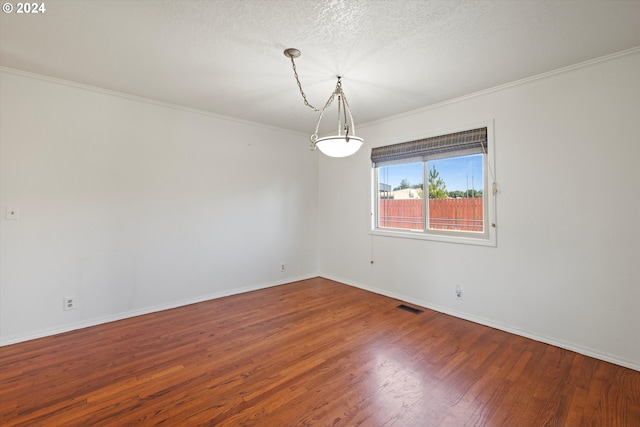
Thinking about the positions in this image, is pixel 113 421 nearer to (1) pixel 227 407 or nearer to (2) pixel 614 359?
(1) pixel 227 407

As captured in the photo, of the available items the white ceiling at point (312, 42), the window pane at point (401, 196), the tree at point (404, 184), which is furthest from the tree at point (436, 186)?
the white ceiling at point (312, 42)

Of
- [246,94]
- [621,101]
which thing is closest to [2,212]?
[246,94]

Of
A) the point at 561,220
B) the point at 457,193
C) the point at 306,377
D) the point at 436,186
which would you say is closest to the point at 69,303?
the point at 306,377

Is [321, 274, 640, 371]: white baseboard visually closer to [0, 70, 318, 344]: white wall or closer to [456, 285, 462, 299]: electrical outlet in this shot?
[456, 285, 462, 299]: electrical outlet

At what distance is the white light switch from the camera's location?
2.65 metres

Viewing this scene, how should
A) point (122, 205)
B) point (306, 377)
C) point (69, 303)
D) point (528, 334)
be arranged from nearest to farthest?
point (306, 377), point (528, 334), point (69, 303), point (122, 205)

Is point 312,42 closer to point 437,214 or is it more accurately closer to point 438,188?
point 438,188

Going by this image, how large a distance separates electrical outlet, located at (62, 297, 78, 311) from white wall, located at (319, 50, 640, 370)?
398 centimetres

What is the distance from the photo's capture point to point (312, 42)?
221cm

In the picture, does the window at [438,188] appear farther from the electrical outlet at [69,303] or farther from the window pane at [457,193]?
the electrical outlet at [69,303]

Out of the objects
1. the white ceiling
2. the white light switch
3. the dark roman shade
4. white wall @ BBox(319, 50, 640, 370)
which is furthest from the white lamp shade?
the white light switch

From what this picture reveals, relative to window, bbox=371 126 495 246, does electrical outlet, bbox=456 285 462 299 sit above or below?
below

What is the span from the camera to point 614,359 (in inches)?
93.0

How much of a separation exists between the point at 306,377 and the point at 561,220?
266cm
